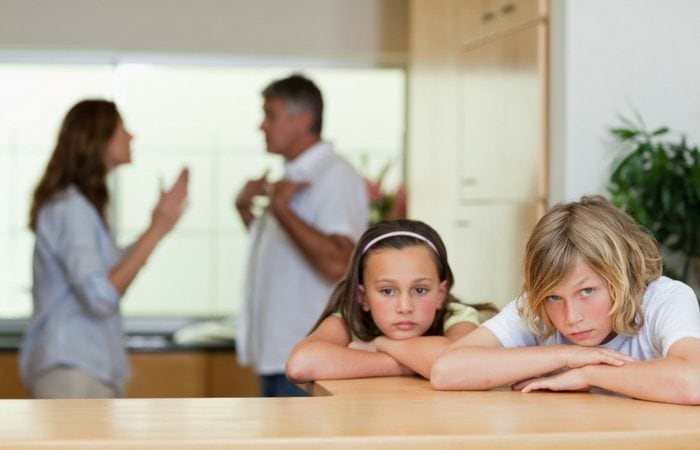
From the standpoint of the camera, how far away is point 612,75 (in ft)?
13.1

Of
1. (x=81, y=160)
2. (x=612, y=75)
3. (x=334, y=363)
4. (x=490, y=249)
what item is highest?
(x=612, y=75)

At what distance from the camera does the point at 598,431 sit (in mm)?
1806

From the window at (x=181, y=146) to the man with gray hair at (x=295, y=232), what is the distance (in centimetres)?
177

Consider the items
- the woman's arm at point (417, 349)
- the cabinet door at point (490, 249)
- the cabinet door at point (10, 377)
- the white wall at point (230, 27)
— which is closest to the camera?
the woman's arm at point (417, 349)

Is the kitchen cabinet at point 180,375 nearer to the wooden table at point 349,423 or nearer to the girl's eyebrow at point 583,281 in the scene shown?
the girl's eyebrow at point 583,281

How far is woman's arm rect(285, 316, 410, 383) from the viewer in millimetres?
2732

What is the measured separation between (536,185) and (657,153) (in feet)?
1.63

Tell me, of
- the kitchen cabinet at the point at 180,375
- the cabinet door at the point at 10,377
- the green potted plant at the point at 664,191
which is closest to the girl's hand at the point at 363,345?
the green potted plant at the point at 664,191

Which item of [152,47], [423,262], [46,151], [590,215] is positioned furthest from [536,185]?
[46,151]

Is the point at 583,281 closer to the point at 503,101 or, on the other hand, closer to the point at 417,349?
the point at 417,349

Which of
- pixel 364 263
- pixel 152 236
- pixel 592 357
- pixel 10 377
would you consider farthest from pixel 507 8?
pixel 10 377

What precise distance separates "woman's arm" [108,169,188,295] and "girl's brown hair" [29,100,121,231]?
5.8 inches

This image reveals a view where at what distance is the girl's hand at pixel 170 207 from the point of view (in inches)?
158

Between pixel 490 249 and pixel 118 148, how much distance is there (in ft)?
4.47
